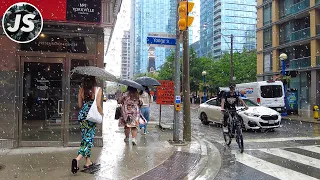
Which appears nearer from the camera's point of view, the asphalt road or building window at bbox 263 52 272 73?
the asphalt road

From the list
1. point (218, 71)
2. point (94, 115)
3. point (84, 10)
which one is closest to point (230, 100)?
point (94, 115)

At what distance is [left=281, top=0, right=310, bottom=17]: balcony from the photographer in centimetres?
2880

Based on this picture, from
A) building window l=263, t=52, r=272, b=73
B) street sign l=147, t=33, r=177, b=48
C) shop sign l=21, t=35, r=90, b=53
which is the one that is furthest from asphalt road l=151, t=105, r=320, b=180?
building window l=263, t=52, r=272, b=73

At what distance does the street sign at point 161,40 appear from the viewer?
8594mm

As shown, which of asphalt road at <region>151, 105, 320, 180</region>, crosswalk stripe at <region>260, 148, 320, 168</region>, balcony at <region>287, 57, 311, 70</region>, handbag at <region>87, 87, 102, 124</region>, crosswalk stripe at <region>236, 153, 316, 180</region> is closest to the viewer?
handbag at <region>87, 87, 102, 124</region>

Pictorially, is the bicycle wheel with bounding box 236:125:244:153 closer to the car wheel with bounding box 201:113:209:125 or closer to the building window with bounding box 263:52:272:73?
the car wheel with bounding box 201:113:209:125

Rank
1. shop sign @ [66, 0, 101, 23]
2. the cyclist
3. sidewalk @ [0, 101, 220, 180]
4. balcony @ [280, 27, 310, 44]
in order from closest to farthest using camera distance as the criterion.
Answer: sidewalk @ [0, 101, 220, 180] → shop sign @ [66, 0, 101, 23] → the cyclist → balcony @ [280, 27, 310, 44]

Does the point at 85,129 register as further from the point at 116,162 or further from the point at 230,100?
the point at 230,100

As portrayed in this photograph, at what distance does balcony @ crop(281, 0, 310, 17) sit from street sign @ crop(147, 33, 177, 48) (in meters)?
24.6

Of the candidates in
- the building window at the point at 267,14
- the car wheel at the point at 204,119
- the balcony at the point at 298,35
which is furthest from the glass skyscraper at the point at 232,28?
the car wheel at the point at 204,119

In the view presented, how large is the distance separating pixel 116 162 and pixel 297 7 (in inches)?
1152

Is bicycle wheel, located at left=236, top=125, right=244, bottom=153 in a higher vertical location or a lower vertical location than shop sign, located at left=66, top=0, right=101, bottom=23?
lower

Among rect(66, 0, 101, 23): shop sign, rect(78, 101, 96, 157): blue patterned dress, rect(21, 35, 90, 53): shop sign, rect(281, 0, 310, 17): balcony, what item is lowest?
rect(78, 101, 96, 157): blue patterned dress

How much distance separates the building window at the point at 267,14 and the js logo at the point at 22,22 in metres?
31.8
